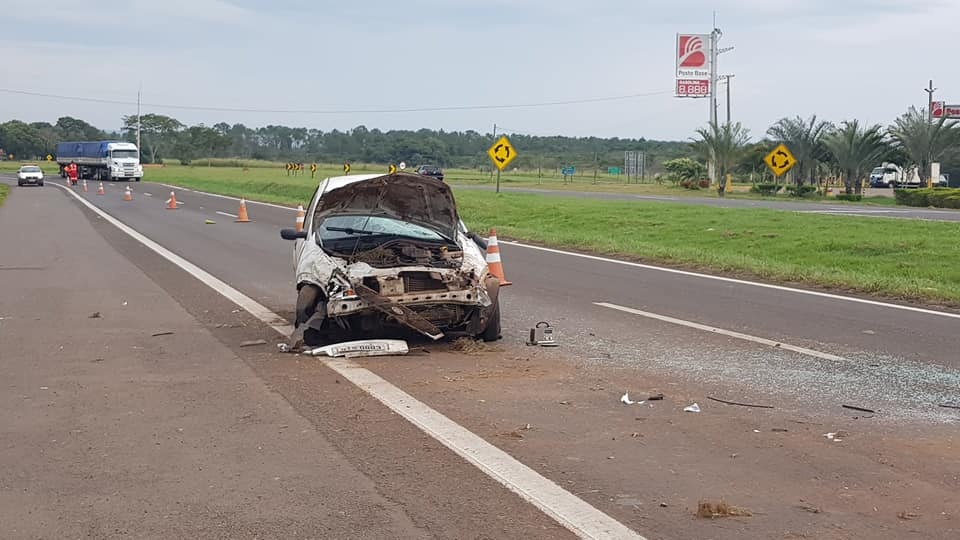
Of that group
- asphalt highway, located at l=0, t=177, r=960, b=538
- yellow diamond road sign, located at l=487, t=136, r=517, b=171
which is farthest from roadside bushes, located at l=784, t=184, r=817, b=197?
asphalt highway, located at l=0, t=177, r=960, b=538

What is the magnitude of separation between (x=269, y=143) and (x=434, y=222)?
6452 inches

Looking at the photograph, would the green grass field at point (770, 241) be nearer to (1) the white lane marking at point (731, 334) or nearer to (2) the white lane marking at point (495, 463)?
(1) the white lane marking at point (731, 334)

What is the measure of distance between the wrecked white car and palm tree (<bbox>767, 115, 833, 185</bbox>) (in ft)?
163

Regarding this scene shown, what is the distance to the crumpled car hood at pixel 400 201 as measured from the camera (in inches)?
414

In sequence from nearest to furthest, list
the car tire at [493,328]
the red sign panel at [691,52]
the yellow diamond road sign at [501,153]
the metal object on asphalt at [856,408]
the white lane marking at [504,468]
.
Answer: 1. the white lane marking at [504,468]
2. the metal object on asphalt at [856,408]
3. the car tire at [493,328]
4. the yellow diamond road sign at [501,153]
5. the red sign panel at [691,52]

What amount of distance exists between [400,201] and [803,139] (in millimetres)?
50645

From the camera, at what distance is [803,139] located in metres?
57.3

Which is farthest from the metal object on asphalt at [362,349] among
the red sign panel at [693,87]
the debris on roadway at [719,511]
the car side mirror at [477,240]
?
the red sign panel at [693,87]

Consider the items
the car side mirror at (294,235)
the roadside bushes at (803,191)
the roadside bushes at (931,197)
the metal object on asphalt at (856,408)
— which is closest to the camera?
the metal object on asphalt at (856,408)

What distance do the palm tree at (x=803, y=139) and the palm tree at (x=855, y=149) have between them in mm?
1420

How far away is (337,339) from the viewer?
9602mm

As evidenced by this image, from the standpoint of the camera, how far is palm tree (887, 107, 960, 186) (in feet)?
178

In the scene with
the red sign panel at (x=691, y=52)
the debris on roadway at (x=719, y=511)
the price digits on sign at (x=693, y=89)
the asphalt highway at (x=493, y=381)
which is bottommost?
the debris on roadway at (x=719, y=511)

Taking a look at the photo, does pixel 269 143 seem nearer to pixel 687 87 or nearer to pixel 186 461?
pixel 687 87
